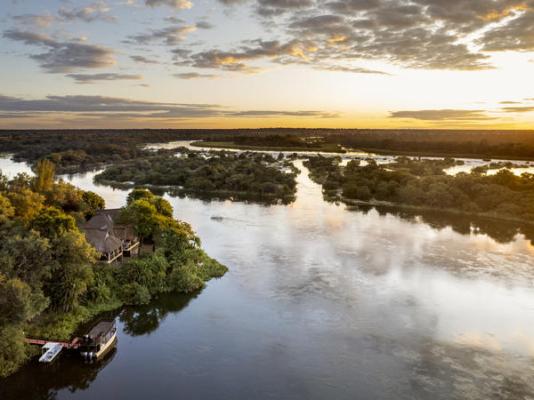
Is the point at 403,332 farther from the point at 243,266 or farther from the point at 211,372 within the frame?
the point at 243,266

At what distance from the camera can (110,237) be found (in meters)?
34.0

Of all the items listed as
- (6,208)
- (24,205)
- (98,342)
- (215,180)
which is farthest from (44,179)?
(215,180)

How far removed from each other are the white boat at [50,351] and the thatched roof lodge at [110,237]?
9.54 metres

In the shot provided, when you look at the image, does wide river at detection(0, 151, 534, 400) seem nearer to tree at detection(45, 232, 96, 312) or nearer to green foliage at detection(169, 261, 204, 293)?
green foliage at detection(169, 261, 204, 293)

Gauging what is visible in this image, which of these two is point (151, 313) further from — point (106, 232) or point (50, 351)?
point (106, 232)

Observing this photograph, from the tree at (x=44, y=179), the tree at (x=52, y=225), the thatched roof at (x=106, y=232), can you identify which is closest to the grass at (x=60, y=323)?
the tree at (x=52, y=225)

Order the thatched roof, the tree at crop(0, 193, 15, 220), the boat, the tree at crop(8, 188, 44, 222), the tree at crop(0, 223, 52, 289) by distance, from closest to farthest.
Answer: the boat < the tree at crop(0, 223, 52, 289) < the thatched roof < the tree at crop(0, 193, 15, 220) < the tree at crop(8, 188, 44, 222)

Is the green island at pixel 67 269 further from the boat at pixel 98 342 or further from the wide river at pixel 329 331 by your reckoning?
the boat at pixel 98 342

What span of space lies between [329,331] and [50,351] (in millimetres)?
14445

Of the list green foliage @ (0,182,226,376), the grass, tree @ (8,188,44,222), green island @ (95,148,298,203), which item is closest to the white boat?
green foliage @ (0,182,226,376)

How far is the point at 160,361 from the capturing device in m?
23.6

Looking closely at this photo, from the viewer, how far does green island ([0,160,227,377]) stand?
21.9 m

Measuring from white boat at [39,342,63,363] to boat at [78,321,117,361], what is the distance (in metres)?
1.01

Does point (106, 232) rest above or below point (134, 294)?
above
